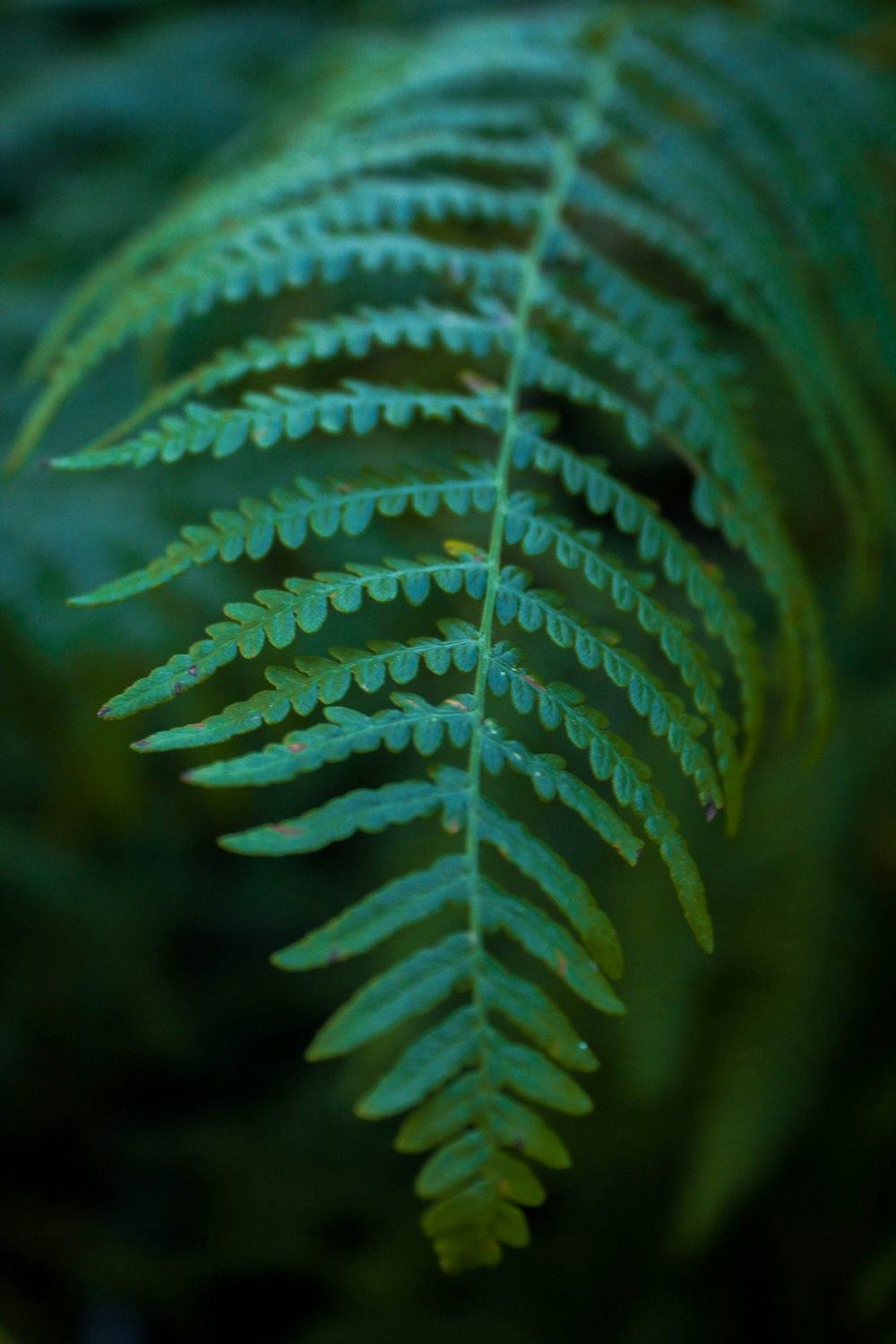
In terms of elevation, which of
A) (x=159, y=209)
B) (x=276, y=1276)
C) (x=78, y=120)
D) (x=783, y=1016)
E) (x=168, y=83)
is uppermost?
(x=168, y=83)

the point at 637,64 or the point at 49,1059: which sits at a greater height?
the point at 637,64

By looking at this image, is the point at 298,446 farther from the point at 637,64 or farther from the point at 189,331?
the point at 637,64

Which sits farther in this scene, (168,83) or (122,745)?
(168,83)

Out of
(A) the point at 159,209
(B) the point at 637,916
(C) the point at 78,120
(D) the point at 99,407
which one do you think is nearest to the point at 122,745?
(D) the point at 99,407

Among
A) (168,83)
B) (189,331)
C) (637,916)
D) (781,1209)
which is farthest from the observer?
(168,83)

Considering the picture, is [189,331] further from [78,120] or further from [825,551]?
[825,551]

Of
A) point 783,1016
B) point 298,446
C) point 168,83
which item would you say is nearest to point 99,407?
point 298,446

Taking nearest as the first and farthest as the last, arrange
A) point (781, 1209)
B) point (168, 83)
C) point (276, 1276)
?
point (781, 1209) → point (168, 83) → point (276, 1276)
